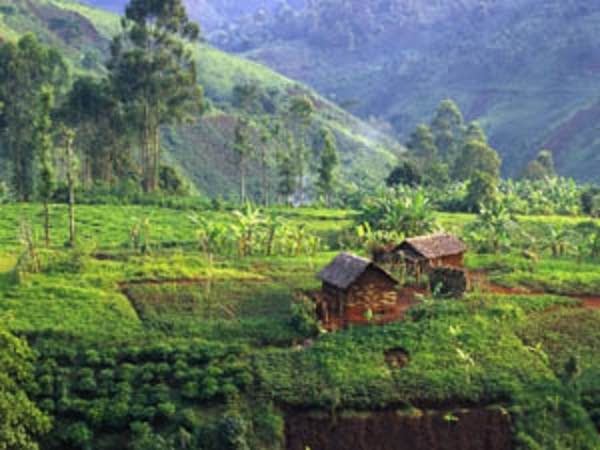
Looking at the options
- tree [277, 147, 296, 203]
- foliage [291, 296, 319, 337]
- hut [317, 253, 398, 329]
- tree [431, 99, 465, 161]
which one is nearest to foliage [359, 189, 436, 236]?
hut [317, 253, 398, 329]

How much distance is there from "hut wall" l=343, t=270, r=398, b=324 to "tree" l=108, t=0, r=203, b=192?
33.7 metres

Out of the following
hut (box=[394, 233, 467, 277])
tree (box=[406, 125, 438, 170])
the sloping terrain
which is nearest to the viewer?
hut (box=[394, 233, 467, 277])

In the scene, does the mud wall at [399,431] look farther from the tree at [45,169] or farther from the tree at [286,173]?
the tree at [286,173]

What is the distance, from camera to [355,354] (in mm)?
26656

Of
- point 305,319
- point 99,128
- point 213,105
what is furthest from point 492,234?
point 213,105

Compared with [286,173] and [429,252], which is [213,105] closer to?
[286,173]

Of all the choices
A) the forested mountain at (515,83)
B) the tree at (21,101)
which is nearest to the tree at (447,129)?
the forested mountain at (515,83)

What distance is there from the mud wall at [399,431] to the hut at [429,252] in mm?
10870

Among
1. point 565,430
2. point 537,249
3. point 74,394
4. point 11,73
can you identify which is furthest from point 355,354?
point 11,73

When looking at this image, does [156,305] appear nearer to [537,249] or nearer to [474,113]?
[537,249]

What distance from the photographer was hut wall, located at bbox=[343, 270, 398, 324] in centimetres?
2977

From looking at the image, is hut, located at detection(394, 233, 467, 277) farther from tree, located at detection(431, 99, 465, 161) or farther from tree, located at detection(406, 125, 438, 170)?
tree, located at detection(431, 99, 465, 161)

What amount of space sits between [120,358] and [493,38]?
16037 centimetres

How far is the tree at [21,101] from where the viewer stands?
58.8m
